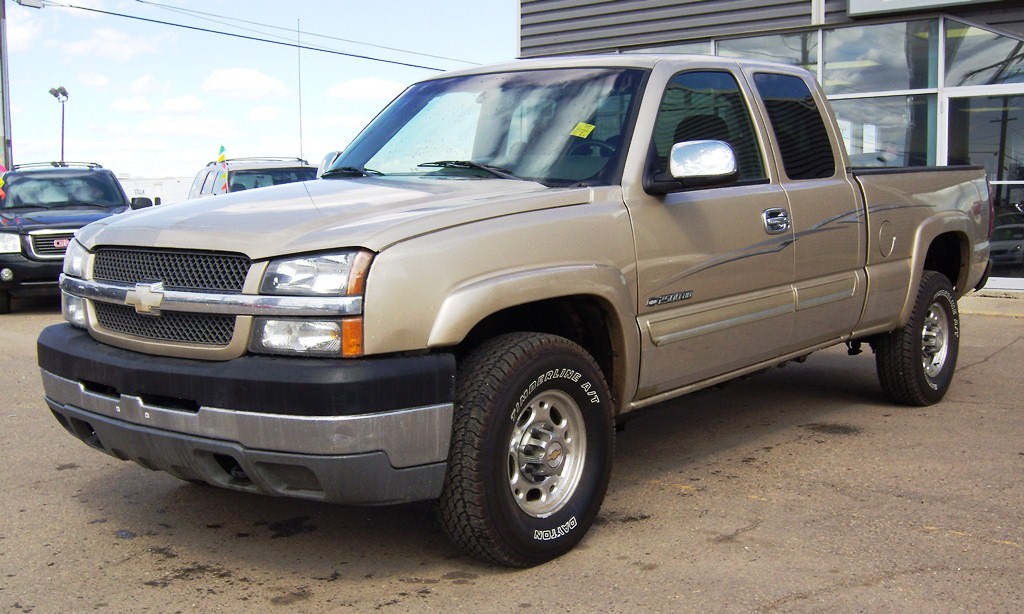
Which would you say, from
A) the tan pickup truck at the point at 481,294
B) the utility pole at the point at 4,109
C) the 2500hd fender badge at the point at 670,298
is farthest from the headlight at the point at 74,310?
the utility pole at the point at 4,109

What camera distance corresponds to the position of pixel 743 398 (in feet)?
22.5

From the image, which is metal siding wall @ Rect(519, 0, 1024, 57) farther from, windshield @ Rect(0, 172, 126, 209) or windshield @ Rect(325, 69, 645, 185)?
windshield @ Rect(325, 69, 645, 185)

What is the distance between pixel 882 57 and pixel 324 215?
36.2ft

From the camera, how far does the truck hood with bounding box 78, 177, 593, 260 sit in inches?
138

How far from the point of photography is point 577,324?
4.30 meters

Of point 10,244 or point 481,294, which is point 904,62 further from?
point 481,294

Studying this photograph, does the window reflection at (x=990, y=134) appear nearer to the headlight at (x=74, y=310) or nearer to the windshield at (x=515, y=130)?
the windshield at (x=515, y=130)

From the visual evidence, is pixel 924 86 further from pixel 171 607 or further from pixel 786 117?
pixel 171 607

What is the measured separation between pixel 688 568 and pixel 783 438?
2139 mm

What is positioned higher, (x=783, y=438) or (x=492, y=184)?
(x=492, y=184)

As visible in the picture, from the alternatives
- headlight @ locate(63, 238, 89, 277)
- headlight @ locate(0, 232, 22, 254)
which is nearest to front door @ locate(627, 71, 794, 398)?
headlight @ locate(63, 238, 89, 277)

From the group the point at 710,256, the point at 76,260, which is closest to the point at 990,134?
the point at 710,256

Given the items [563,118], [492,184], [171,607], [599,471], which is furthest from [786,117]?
[171,607]

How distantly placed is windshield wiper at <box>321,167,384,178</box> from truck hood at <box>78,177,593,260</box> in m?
0.37
